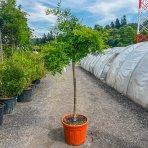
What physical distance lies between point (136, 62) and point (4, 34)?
24.0 ft

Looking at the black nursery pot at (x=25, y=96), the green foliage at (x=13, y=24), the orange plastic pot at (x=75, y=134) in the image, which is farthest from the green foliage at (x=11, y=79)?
the green foliage at (x=13, y=24)

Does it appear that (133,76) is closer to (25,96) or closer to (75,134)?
(25,96)

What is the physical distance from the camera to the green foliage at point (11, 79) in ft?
21.5

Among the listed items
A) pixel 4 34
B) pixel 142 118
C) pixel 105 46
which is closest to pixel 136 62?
pixel 142 118

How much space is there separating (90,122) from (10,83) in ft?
8.28

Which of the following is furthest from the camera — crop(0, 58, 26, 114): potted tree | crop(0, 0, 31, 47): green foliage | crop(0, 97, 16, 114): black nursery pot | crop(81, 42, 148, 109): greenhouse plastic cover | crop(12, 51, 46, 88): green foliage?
crop(0, 0, 31, 47): green foliage

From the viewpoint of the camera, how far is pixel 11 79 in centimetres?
667

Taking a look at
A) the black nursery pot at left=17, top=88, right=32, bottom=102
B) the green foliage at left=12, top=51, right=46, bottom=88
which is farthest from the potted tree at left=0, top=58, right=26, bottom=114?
the black nursery pot at left=17, top=88, right=32, bottom=102

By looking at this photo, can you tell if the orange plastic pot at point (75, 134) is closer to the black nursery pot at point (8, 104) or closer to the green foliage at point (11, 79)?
the black nursery pot at point (8, 104)

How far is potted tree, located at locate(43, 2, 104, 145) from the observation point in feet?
13.6

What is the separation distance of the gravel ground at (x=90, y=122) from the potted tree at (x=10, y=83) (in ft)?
1.16

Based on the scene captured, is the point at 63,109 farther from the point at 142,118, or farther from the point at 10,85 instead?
the point at 142,118

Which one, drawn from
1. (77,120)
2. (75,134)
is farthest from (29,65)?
(75,134)

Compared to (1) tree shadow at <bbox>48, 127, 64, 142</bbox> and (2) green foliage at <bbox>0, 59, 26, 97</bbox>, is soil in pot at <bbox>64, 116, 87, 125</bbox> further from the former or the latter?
(2) green foliage at <bbox>0, 59, 26, 97</bbox>
